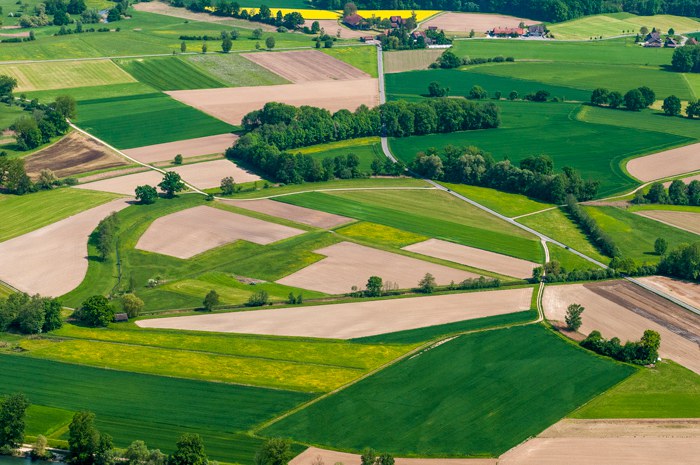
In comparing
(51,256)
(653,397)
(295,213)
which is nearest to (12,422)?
(51,256)

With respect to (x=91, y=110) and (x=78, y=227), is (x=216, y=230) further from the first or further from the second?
(x=91, y=110)

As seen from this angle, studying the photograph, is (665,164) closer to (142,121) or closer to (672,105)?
(672,105)

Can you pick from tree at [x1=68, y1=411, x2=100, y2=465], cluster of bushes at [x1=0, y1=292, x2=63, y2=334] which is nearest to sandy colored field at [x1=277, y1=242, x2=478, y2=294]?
cluster of bushes at [x1=0, y1=292, x2=63, y2=334]

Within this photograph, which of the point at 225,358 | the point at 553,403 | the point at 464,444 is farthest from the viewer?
the point at 225,358

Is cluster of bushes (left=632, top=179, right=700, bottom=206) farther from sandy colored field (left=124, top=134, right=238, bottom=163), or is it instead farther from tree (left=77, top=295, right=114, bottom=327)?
tree (left=77, top=295, right=114, bottom=327)

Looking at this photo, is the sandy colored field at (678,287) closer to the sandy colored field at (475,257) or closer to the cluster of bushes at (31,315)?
the sandy colored field at (475,257)

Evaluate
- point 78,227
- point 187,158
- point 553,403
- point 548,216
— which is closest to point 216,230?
point 78,227
